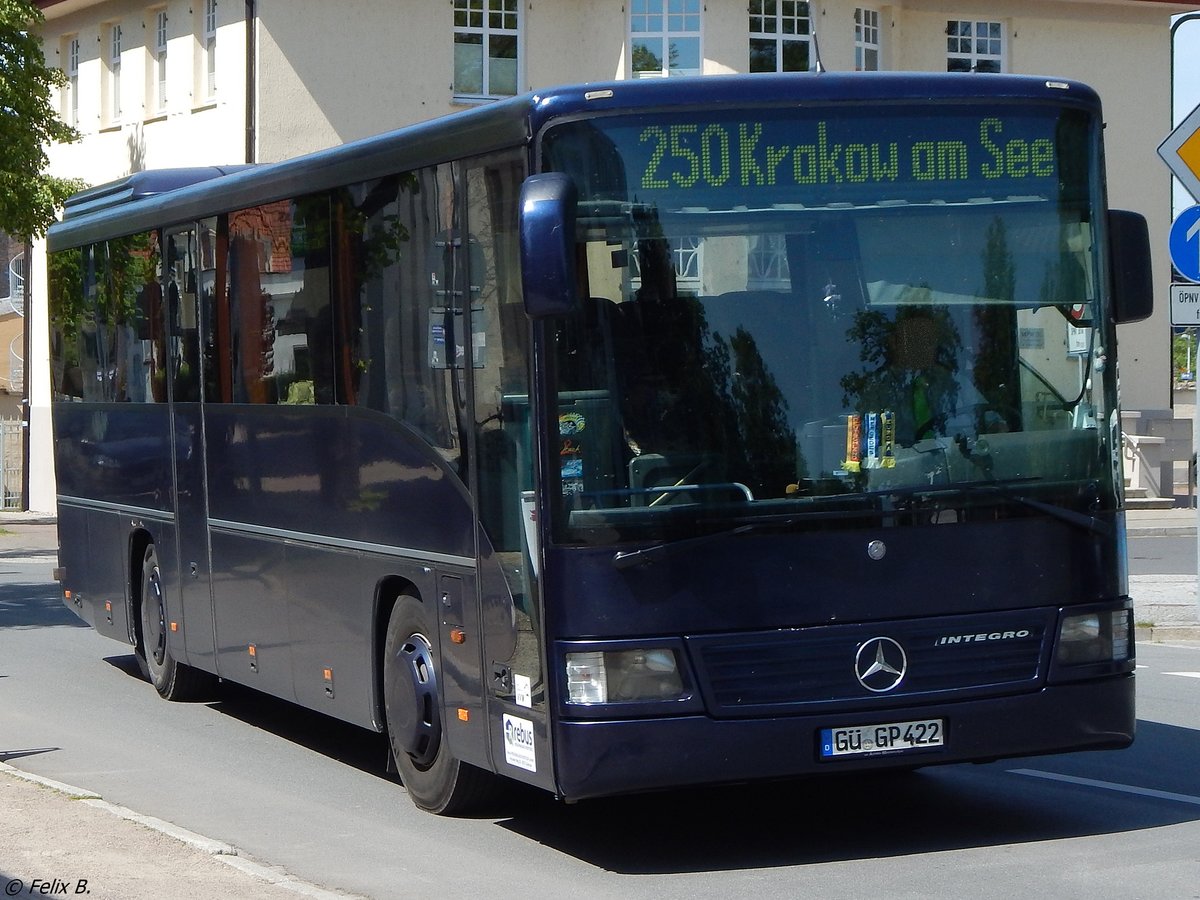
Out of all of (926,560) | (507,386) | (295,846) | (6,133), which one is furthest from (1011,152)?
(6,133)

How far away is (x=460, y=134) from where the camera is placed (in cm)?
790

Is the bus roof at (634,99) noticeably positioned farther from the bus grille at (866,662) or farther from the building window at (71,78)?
the building window at (71,78)

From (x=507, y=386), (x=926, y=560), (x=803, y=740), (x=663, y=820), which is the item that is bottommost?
(x=663, y=820)

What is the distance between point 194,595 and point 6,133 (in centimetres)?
1739

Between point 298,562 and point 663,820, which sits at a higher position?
point 298,562

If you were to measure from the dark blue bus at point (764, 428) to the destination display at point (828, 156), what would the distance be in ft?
0.03

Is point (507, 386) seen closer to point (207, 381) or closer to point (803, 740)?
point (803, 740)

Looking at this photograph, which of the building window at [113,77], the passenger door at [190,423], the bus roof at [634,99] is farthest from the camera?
the building window at [113,77]

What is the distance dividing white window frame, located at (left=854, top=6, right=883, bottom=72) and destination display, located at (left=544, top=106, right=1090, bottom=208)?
89.3ft

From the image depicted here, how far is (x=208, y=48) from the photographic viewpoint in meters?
33.4

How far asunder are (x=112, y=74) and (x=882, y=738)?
32.3 m

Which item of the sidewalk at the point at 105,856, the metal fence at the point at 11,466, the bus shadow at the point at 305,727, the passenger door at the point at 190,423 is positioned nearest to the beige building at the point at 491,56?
the metal fence at the point at 11,466

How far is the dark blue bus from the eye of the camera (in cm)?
714

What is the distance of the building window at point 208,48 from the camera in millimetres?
33250
